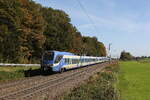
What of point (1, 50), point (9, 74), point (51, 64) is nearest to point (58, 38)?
point (1, 50)

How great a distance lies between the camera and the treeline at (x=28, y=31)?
4571 cm

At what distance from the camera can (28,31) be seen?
2141 inches

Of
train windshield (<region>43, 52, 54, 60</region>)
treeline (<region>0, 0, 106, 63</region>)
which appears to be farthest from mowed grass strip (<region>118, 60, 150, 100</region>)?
treeline (<region>0, 0, 106, 63</region>)

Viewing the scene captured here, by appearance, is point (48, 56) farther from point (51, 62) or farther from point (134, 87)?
point (134, 87)

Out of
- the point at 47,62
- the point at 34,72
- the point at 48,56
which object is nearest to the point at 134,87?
the point at 47,62

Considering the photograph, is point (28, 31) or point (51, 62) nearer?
point (51, 62)

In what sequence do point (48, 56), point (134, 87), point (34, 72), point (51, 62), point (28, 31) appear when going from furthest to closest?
point (28, 31), point (48, 56), point (34, 72), point (51, 62), point (134, 87)

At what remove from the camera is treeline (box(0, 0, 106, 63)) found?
45706 mm

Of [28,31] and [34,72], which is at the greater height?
[28,31]

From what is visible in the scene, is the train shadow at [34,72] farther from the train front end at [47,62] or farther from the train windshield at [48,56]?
the train windshield at [48,56]

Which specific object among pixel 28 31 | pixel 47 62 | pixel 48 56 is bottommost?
pixel 47 62

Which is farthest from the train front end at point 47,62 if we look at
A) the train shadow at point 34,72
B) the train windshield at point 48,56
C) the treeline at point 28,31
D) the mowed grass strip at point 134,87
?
the treeline at point 28,31

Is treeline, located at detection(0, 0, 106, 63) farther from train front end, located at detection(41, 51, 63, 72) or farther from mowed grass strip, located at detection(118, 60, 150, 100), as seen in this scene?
mowed grass strip, located at detection(118, 60, 150, 100)

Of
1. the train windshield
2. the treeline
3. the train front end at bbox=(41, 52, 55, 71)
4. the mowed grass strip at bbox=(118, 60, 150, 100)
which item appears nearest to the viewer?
the mowed grass strip at bbox=(118, 60, 150, 100)
